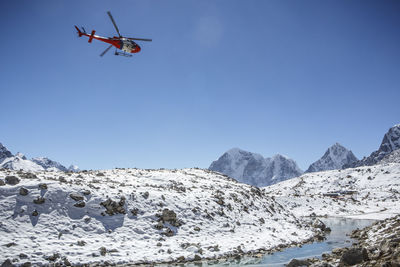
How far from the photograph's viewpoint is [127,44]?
3412 cm

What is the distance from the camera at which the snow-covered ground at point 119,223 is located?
1799cm

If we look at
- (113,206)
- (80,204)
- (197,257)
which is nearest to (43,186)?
(80,204)

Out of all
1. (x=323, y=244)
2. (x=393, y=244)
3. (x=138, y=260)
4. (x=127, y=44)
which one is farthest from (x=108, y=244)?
(x=127, y=44)

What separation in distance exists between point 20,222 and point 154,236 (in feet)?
31.8

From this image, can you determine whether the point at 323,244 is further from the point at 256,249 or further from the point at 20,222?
the point at 20,222

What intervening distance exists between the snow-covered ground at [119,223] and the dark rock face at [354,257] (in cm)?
963

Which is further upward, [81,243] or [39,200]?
[39,200]

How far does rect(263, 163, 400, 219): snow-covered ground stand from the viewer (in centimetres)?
6156

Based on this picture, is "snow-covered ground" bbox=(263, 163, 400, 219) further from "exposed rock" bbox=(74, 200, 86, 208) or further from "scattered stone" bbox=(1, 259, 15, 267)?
"scattered stone" bbox=(1, 259, 15, 267)

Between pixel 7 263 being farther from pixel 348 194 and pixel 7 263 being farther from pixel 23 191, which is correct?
pixel 348 194

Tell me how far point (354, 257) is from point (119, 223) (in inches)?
671

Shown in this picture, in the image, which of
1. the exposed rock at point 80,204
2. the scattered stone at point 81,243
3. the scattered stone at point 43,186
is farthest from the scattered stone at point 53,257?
the scattered stone at point 43,186

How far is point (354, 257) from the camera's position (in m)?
13.1

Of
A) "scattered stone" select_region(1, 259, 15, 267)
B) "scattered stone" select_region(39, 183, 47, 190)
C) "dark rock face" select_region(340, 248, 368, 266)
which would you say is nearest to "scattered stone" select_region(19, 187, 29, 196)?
"scattered stone" select_region(39, 183, 47, 190)
